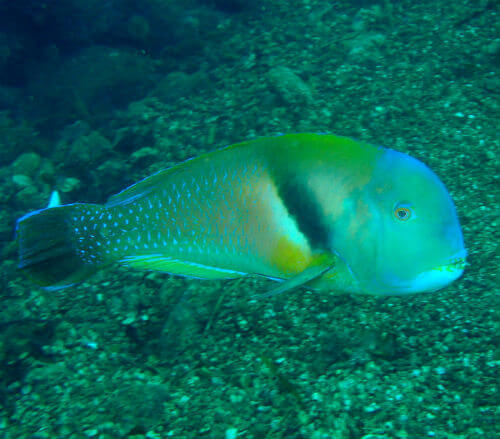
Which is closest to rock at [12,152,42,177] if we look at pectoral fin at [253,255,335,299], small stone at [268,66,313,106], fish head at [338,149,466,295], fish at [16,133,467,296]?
small stone at [268,66,313,106]

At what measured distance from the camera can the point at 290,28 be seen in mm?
6172

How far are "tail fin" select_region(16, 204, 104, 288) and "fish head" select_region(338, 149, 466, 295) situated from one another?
132 centimetres

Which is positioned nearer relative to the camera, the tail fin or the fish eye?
the fish eye

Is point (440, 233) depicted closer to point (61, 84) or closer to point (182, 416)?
point (182, 416)

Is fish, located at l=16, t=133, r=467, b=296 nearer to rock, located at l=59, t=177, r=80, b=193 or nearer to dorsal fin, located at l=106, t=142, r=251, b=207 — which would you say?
dorsal fin, located at l=106, t=142, r=251, b=207

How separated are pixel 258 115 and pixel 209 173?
2.96 meters

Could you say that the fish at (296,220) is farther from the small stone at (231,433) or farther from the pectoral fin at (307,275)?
the small stone at (231,433)

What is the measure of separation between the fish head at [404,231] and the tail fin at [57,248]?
1.32 metres

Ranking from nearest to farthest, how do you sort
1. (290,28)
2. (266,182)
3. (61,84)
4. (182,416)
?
(266,182) < (182,416) < (290,28) < (61,84)

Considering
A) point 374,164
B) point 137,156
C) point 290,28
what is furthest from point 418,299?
point 290,28

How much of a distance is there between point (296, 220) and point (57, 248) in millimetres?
1299

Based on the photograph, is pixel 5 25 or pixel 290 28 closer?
pixel 290 28

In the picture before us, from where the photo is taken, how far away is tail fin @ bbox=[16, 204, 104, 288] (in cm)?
206

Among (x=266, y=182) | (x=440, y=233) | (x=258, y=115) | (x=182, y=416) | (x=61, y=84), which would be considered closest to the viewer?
(x=440, y=233)
